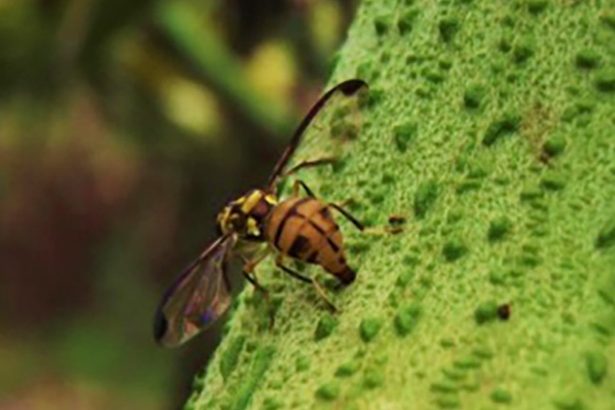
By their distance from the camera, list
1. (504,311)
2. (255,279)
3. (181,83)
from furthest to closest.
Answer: (181,83), (255,279), (504,311)

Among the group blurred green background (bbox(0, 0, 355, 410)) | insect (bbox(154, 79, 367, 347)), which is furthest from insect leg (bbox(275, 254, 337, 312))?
blurred green background (bbox(0, 0, 355, 410))

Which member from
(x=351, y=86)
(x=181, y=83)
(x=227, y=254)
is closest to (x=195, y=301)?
(x=227, y=254)

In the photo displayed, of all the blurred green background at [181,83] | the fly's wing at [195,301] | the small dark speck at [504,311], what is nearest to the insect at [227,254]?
Answer: the fly's wing at [195,301]

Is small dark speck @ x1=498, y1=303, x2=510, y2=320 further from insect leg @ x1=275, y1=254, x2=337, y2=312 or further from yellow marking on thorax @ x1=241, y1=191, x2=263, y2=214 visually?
yellow marking on thorax @ x1=241, y1=191, x2=263, y2=214

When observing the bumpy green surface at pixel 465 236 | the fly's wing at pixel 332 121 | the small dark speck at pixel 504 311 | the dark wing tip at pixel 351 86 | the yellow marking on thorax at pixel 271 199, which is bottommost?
the small dark speck at pixel 504 311

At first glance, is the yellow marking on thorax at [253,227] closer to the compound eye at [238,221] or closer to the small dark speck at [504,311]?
the compound eye at [238,221]

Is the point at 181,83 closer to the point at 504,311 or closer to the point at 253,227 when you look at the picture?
the point at 253,227
